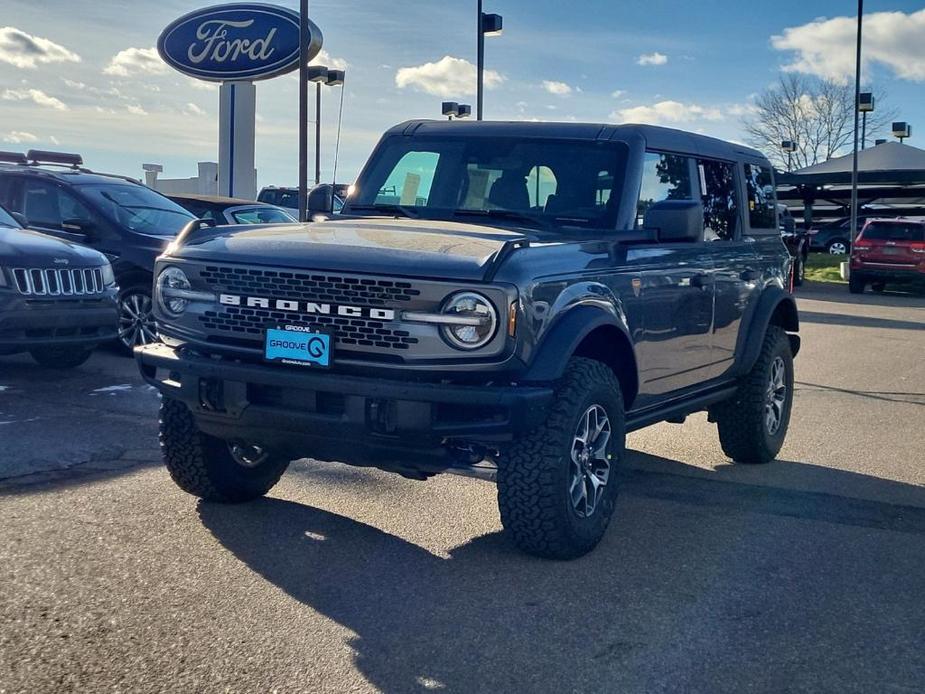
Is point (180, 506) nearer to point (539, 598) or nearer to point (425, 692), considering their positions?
point (539, 598)

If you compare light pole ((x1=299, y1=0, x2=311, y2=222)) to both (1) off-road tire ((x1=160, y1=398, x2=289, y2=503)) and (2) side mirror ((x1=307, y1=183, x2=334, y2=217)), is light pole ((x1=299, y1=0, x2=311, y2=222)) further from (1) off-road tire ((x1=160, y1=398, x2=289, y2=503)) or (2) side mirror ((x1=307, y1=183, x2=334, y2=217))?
(1) off-road tire ((x1=160, y1=398, x2=289, y2=503))

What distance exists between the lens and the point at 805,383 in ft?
35.6

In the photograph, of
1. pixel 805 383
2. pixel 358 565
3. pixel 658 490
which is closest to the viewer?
pixel 358 565

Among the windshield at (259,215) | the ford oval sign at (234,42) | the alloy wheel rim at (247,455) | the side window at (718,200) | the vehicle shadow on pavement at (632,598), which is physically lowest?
the vehicle shadow on pavement at (632,598)

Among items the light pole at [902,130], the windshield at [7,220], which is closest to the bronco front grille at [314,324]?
the windshield at [7,220]

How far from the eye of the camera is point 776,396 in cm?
741

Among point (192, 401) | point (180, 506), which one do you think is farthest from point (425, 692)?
point (180, 506)

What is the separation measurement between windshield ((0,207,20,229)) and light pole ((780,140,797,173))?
171 feet

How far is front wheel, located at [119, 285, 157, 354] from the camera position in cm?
1056

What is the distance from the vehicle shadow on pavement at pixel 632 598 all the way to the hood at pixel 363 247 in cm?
122

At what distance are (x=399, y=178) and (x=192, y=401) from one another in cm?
213

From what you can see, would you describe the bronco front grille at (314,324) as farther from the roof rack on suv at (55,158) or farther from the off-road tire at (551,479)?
the roof rack on suv at (55,158)

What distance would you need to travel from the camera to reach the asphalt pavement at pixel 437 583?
366 cm

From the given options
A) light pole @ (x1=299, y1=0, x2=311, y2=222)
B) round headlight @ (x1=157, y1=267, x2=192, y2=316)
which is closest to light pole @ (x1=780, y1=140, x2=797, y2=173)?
light pole @ (x1=299, y1=0, x2=311, y2=222)
